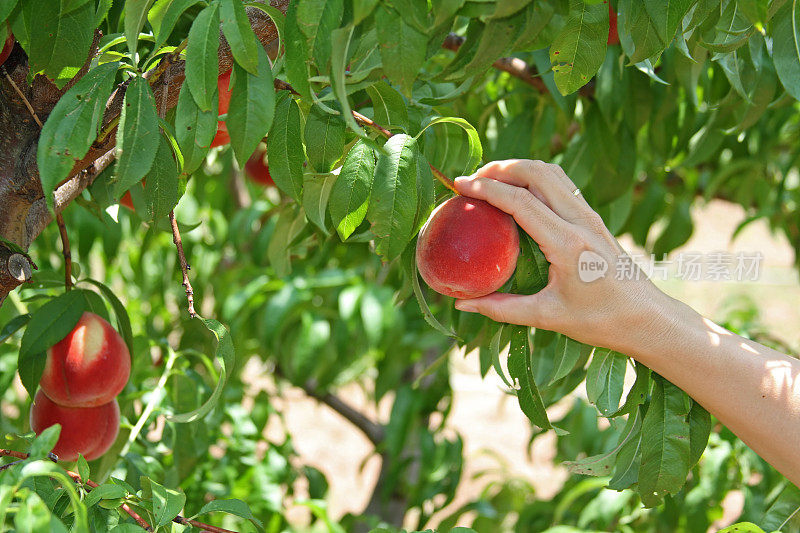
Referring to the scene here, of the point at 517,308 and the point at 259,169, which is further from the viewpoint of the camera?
the point at 259,169

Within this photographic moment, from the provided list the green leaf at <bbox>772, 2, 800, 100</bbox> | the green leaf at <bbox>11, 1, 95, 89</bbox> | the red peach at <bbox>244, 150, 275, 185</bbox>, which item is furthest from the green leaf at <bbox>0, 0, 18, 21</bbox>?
the red peach at <bbox>244, 150, 275, 185</bbox>

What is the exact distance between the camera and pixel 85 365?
76cm

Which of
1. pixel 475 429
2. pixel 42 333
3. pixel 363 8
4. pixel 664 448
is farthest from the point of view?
pixel 475 429

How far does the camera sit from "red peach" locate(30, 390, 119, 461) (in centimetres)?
78

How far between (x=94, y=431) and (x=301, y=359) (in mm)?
525

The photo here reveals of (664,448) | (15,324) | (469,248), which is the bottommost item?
(15,324)

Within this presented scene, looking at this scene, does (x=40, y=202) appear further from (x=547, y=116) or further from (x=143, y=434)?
(x=547, y=116)

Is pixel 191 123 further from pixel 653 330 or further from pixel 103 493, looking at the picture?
pixel 653 330

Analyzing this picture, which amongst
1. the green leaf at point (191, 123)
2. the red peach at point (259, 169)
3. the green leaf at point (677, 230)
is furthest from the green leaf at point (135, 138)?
the green leaf at point (677, 230)

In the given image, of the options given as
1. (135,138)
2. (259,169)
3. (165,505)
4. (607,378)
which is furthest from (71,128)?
(259,169)

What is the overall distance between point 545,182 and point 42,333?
1.54 feet

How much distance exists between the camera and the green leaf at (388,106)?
0.58 meters

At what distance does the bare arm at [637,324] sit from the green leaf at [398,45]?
18 centimetres

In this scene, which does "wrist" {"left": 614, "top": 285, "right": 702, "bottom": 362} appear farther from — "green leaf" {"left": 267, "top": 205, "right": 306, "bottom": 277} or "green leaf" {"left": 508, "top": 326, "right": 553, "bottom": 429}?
"green leaf" {"left": 267, "top": 205, "right": 306, "bottom": 277}
